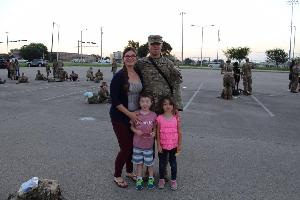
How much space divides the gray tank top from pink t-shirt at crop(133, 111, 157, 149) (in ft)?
0.44

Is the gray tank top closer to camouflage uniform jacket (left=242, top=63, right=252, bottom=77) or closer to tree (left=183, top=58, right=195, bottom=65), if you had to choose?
camouflage uniform jacket (left=242, top=63, right=252, bottom=77)

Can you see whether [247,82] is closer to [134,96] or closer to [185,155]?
[185,155]

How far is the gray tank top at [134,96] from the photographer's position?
520 cm

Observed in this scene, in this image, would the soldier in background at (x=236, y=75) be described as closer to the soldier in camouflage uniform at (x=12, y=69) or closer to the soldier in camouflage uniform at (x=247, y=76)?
the soldier in camouflage uniform at (x=247, y=76)

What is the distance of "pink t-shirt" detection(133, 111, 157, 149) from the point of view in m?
5.20

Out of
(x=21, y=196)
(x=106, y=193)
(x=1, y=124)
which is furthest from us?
(x=1, y=124)

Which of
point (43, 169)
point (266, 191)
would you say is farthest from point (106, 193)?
point (266, 191)

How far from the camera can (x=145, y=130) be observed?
17.1ft

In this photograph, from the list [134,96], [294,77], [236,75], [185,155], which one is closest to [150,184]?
[134,96]

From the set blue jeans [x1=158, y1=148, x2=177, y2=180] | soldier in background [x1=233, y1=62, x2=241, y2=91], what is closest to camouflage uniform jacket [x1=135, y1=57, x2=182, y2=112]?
blue jeans [x1=158, y1=148, x2=177, y2=180]

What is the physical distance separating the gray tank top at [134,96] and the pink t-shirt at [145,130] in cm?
14

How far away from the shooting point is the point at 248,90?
21047mm

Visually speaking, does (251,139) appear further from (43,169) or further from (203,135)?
(43,169)

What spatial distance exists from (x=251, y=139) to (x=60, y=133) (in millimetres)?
4048
